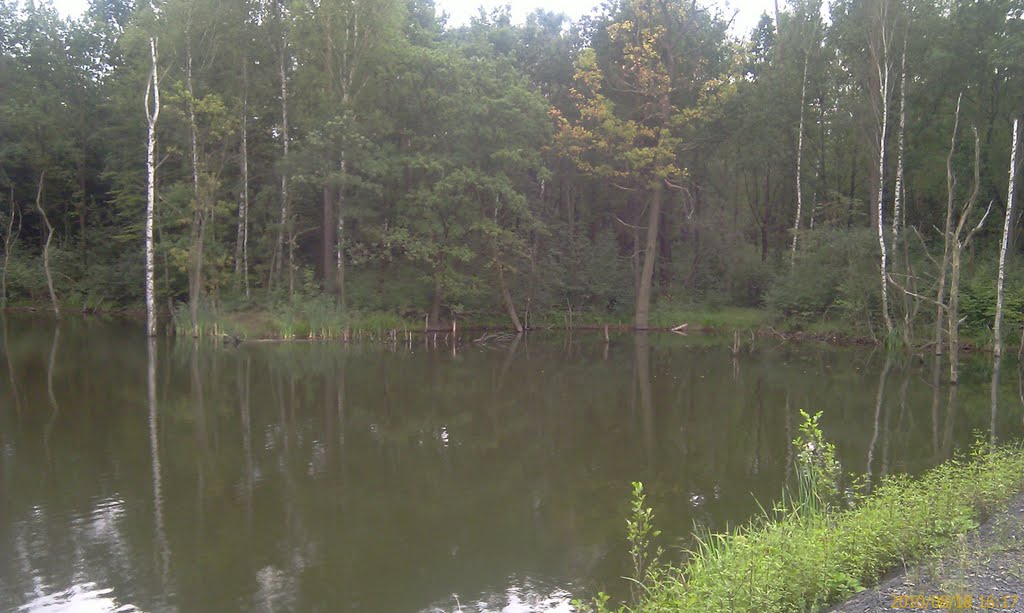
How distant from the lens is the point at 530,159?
2930 cm

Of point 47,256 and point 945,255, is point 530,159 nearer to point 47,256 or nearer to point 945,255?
point 945,255

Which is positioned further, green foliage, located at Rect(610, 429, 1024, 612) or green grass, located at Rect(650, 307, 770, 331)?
green grass, located at Rect(650, 307, 770, 331)

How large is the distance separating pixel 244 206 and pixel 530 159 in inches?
450

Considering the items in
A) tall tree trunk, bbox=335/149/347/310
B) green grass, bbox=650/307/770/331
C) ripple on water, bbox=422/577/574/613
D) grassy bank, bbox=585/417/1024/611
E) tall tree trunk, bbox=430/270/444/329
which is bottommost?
ripple on water, bbox=422/577/574/613

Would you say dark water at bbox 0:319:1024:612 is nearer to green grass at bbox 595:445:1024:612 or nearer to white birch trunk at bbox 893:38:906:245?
green grass at bbox 595:445:1024:612

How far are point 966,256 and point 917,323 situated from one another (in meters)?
3.78

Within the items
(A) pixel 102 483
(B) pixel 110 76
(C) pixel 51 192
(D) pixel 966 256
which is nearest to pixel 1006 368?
(D) pixel 966 256

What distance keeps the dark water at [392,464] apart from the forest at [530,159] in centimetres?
841

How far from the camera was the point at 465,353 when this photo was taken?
2417cm

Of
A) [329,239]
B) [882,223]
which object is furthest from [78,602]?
[882,223]

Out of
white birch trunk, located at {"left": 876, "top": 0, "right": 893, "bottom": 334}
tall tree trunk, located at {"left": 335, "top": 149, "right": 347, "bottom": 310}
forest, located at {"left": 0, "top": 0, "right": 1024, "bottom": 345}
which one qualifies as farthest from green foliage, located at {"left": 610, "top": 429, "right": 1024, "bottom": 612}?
tall tree trunk, located at {"left": 335, "top": 149, "right": 347, "bottom": 310}

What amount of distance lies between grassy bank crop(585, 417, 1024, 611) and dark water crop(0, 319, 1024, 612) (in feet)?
4.37
